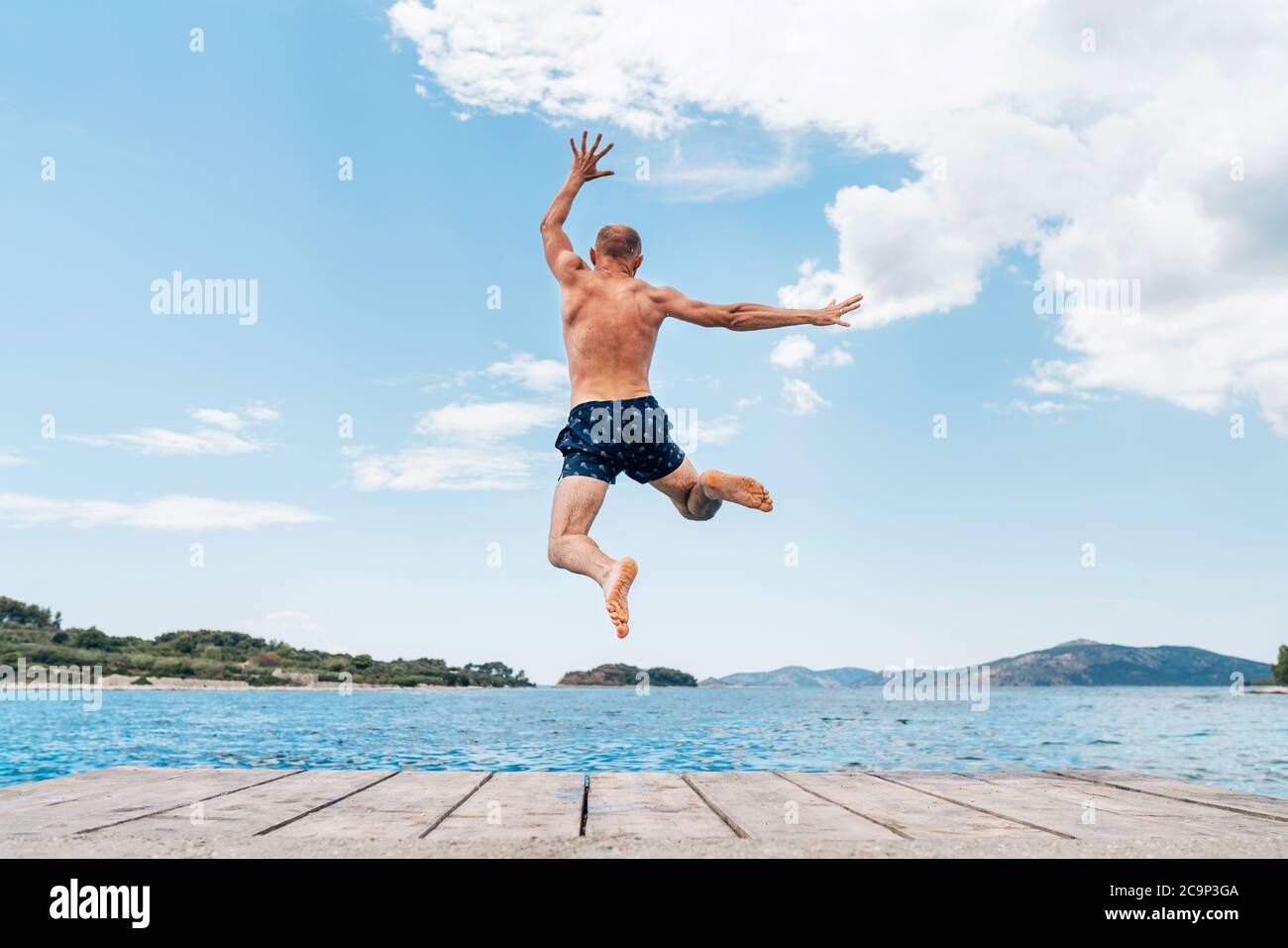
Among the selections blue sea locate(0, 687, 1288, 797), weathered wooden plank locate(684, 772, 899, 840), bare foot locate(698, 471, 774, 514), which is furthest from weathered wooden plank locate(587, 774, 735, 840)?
blue sea locate(0, 687, 1288, 797)

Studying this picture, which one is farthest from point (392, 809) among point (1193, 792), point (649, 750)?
point (649, 750)

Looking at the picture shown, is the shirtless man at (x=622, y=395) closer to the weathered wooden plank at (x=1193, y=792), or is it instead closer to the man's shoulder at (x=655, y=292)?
the man's shoulder at (x=655, y=292)

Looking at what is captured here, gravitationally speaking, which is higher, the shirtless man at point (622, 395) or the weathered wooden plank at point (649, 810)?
the shirtless man at point (622, 395)

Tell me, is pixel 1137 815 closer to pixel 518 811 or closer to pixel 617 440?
pixel 518 811

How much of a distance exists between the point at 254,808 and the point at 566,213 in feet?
15.8

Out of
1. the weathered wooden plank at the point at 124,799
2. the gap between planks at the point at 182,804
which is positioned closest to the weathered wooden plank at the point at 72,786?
the weathered wooden plank at the point at 124,799

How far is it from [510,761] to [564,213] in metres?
19.3

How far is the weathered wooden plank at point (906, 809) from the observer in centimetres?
512

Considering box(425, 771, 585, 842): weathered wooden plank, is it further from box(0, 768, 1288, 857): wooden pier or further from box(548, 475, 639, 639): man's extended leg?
box(548, 475, 639, 639): man's extended leg

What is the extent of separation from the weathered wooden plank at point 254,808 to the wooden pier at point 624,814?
0.02 m
